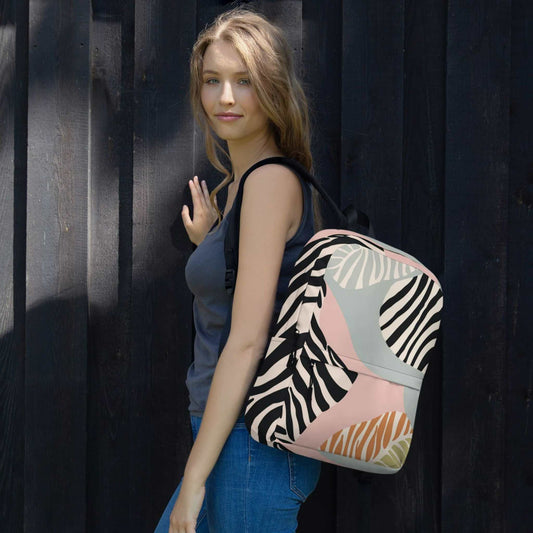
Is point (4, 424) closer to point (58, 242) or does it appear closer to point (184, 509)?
point (58, 242)

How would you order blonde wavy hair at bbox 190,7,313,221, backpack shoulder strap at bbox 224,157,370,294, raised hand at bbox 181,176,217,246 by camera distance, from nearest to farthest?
backpack shoulder strap at bbox 224,157,370,294
blonde wavy hair at bbox 190,7,313,221
raised hand at bbox 181,176,217,246

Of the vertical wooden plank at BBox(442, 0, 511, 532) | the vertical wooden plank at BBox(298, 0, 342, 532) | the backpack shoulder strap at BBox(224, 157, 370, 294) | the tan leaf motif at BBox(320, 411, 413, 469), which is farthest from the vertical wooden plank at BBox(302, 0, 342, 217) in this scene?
the tan leaf motif at BBox(320, 411, 413, 469)

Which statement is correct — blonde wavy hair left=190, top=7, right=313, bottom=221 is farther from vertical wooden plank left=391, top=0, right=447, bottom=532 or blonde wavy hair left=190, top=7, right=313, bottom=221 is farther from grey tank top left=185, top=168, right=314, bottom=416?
vertical wooden plank left=391, top=0, right=447, bottom=532

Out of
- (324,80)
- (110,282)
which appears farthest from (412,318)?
(110,282)

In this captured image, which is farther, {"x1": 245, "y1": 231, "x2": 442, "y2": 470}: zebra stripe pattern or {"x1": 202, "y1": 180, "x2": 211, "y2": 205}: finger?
{"x1": 202, "y1": 180, "x2": 211, "y2": 205}: finger

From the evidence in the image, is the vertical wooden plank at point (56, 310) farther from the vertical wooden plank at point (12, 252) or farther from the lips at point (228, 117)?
the lips at point (228, 117)

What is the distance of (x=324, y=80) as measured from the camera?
2.26m

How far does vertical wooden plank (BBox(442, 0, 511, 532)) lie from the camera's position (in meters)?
2.19

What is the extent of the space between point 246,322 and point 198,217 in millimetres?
762

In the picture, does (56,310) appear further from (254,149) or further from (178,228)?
(254,149)

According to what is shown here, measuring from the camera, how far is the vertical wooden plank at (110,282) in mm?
2293

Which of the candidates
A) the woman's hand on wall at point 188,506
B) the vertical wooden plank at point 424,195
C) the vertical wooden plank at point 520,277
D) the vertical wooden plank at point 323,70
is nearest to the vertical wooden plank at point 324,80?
the vertical wooden plank at point 323,70

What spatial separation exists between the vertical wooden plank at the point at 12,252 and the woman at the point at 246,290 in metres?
0.87

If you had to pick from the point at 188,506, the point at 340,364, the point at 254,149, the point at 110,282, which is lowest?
the point at 188,506
